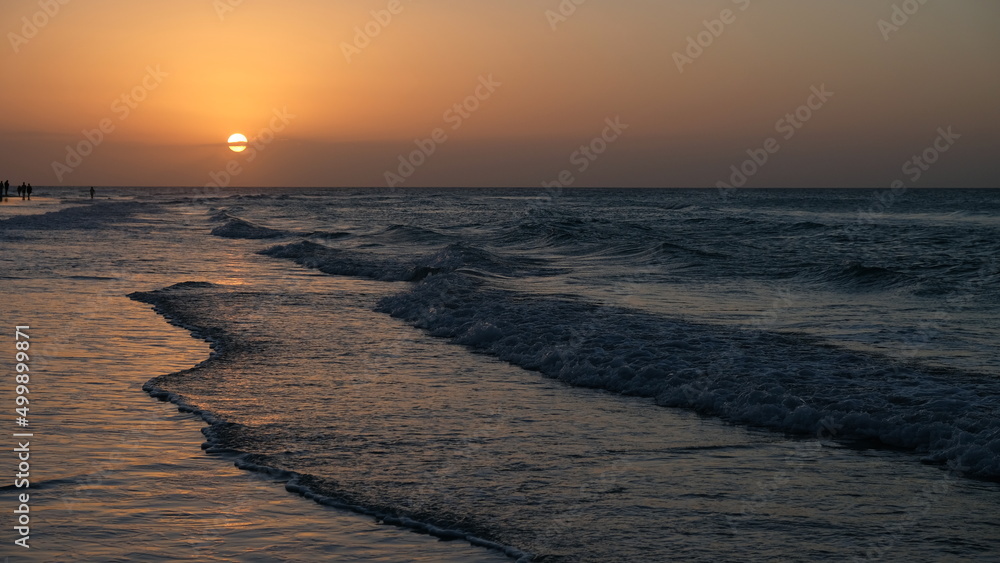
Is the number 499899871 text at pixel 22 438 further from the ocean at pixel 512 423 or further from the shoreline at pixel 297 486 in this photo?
the shoreline at pixel 297 486

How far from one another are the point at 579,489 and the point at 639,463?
2.91ft

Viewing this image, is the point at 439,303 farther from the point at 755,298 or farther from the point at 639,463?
the point at 639,463

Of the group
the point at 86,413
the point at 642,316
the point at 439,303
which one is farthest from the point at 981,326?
→ the point at 86,413

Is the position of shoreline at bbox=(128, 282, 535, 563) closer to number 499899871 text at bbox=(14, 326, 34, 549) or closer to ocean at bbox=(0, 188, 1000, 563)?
ocean at bbox=(0, 188, 1000, 563)

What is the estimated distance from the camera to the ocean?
5348 mm

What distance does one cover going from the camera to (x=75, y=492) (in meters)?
5.87

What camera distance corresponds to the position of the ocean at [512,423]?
5348 millimetres

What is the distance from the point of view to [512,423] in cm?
810

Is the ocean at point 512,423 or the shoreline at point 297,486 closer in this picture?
the shoreline at point 297,486

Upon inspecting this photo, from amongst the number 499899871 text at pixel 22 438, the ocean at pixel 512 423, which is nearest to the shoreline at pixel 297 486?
the ocean at pixel 512 423

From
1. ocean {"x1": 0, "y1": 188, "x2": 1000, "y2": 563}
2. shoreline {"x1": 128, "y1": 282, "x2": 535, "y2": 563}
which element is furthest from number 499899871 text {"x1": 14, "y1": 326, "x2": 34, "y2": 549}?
shoreline {"x1": 128, "y1": 282, "x2": 535, "y2": 563}

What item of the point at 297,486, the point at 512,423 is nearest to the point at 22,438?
the point at 297,486

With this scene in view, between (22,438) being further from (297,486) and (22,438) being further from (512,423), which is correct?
(512,423)

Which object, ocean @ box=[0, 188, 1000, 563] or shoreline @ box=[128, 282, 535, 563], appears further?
ocean @ box=[0, 188, 1000, 563]
